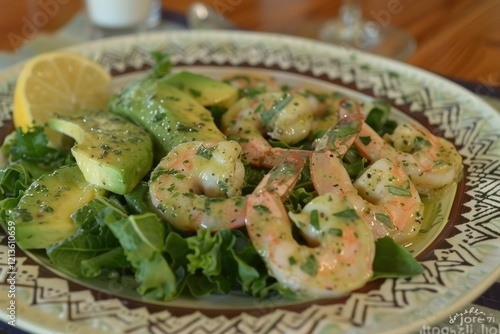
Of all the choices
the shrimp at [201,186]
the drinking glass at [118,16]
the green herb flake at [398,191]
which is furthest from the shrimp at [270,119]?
the drinking glass at [118,16]

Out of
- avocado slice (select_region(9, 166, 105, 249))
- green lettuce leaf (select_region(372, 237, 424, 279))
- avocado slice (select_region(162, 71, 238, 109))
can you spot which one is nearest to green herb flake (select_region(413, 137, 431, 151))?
green lettuce leaf (select_region(372, 237, 424, 279))

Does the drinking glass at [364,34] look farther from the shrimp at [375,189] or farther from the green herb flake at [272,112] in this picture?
the shrimp at [375,189]

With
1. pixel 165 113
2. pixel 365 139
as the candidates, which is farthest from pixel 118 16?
pixel 365 139

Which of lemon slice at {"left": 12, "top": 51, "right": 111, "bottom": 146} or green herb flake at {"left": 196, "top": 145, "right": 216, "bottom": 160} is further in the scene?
lemon slice at {"left": 12, "top": 51, "right": 111, "bottom": 146}

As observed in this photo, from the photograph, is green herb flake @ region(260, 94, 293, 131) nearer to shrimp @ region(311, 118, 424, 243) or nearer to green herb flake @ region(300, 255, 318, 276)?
shrimp @ region(311, 118, 424, 243)

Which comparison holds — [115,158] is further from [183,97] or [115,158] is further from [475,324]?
[475,324]

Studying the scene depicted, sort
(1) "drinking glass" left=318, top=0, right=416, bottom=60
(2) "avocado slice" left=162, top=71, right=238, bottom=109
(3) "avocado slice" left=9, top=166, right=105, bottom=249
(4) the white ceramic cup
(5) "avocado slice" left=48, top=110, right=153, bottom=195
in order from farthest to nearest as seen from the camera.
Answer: (1) "drinking glass" left=318, top=0, right=416, bottom=60
(4) the white ceramic cup
(2) "avocado slice" left=162, top=71, right=238, bottom=109
(5) "avocado slice" left=48, top=110, right=153, bottom=195
(3) "avocado slice" left=9, top=166, right=105, bottom=249

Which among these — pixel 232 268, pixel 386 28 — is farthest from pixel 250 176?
pixel 386 28
